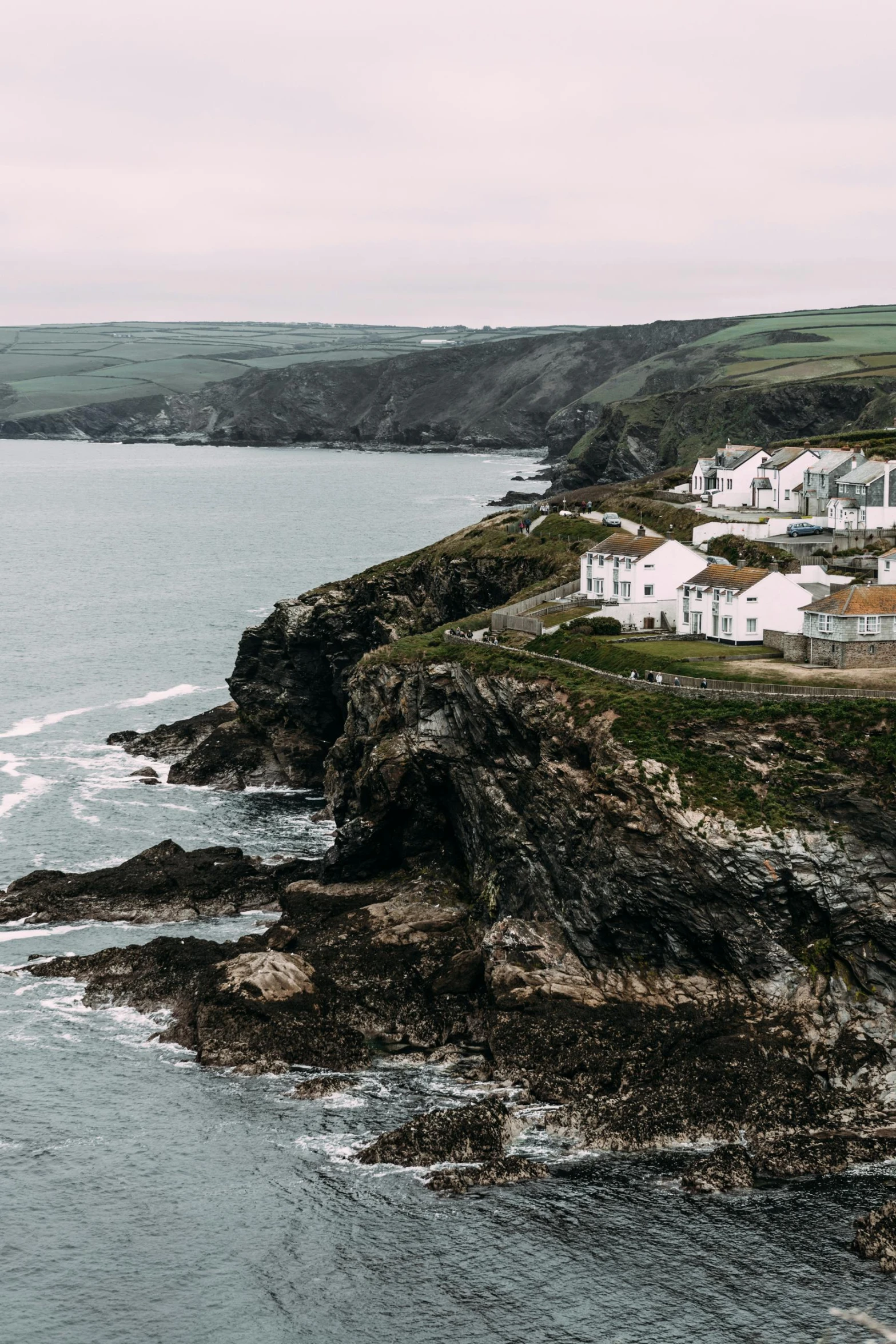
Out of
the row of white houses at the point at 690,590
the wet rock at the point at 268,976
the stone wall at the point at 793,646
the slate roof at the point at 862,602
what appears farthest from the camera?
the row of white houses at the point at 690,590

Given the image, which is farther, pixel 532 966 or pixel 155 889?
pixel 155 889

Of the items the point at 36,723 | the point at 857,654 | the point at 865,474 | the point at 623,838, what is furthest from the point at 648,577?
the point at 36,723

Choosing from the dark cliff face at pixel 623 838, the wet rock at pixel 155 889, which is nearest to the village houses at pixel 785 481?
the dark cliff face at pixel 623 838

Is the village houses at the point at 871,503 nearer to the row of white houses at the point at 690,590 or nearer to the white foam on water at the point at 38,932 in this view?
the row of white houses at the point at 690,590

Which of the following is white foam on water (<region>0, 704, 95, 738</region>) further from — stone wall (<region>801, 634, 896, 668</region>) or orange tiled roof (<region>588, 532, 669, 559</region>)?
stone wall (<region>801, 634, 896, 668</region>)

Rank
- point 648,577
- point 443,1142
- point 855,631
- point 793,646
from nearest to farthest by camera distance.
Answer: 1. point 443,1142
2. point 855,631
3. point 793,646
4. point 648,577

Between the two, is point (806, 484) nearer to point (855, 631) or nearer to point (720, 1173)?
point (855, 631)
